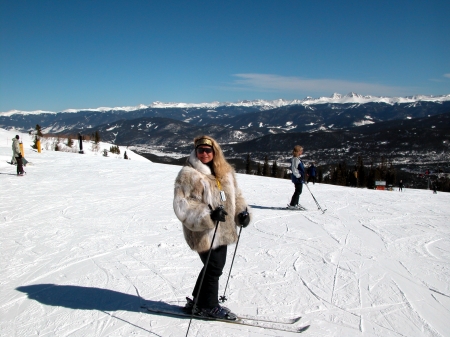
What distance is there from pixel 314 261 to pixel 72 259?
3905 millimetres

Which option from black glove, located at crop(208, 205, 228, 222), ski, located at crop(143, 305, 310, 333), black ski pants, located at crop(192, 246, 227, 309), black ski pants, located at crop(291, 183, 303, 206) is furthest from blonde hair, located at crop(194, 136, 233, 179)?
black ski pants, located at crop(291, 183, 303, 206)

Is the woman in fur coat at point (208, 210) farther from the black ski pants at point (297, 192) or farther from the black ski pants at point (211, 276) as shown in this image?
the black ski pants at point (297, 192)

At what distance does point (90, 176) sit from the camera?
1538cm

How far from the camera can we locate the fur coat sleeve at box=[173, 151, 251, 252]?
3037 mm

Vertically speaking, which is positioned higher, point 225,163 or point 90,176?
point 225,163

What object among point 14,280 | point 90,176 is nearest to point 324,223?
point 14,280

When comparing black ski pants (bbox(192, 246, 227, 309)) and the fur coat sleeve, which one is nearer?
the fur coat sleeve

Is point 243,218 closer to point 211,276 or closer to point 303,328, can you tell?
point 211,276

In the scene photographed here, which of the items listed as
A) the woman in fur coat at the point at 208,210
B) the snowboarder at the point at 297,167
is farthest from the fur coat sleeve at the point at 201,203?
the snowboarder at the point at 297,167

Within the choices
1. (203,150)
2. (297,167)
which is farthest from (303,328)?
(297,167)

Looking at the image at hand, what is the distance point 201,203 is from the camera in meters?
3.11

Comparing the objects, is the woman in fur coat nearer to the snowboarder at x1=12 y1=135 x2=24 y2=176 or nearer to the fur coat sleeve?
the fur coat sleeve

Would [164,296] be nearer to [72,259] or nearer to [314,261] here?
[72,259]

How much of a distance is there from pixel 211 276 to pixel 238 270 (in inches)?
66.6
